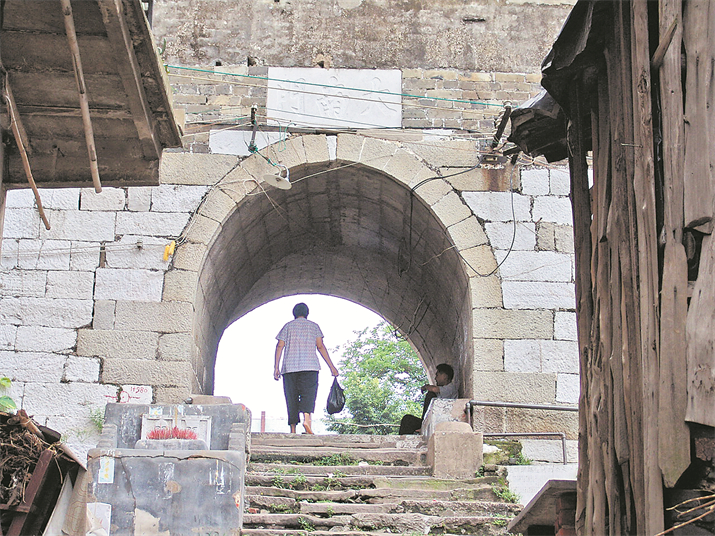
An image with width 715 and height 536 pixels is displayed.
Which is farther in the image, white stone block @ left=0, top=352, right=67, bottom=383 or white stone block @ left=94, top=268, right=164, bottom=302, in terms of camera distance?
white stone block @ left=94, top=268, right=164, bottom=302

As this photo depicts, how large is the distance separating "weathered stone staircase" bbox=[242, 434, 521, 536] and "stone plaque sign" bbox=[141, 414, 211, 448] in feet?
1.81

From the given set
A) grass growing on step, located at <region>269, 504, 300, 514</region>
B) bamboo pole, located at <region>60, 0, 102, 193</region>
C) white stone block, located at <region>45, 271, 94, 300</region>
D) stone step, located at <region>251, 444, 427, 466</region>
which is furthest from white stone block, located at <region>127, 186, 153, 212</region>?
bamboo pole, located at <region>60, 0, 102, 193</region>

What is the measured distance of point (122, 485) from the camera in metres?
5.56

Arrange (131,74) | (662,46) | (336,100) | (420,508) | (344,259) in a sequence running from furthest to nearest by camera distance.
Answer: (344,259) → (336,100) → (420,508) → (131,74) → (662,46)

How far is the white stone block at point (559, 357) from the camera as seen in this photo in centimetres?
842

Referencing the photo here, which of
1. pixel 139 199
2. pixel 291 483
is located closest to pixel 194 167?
pixel 139 199

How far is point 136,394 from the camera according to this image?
8180mm

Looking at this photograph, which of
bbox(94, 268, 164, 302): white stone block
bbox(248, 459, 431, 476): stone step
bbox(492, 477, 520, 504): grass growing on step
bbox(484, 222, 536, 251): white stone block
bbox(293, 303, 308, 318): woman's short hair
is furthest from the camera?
bbox(293, 303, 308, 318): woman's short hair

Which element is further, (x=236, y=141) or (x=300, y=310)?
(x=300, y=310)

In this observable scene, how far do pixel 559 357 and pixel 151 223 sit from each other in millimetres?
4134

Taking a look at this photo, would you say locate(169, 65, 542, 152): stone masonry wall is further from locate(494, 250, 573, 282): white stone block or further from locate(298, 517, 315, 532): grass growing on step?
locate(298, 517, 315, 532): grass growing on step

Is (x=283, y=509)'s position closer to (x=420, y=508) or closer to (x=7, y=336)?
(x=420, y=508)

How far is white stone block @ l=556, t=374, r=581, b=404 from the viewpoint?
8336 millimetres

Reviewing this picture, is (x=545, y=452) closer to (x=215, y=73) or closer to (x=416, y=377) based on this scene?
(x=215, y=73)
